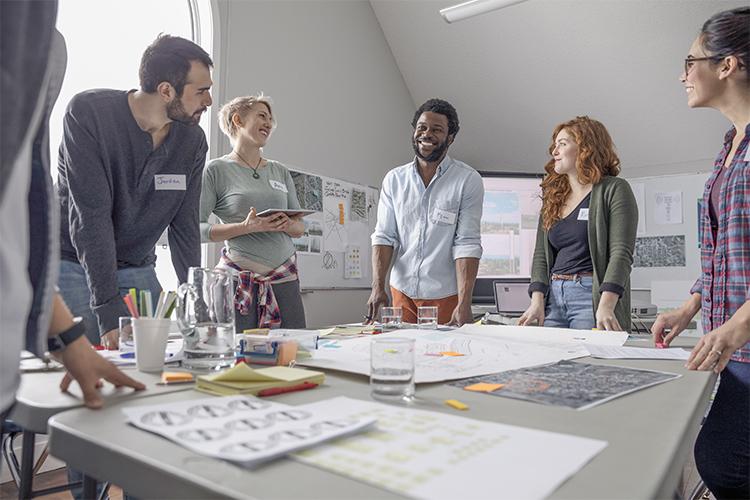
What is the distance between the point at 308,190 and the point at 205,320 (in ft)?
8.99

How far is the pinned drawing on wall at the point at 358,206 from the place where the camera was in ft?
13.5

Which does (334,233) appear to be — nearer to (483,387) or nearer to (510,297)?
(510,297)

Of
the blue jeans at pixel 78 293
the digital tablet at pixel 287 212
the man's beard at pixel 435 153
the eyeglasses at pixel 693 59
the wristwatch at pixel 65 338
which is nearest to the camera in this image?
the wristwatch at pixel 65 338

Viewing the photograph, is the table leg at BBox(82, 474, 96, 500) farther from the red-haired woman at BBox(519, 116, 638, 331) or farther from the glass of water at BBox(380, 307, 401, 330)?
the red-haired woman at BBox(519, 116, 638, 331)

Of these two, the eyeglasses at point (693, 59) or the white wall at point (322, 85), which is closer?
the eyeglasses at point (693, 59)

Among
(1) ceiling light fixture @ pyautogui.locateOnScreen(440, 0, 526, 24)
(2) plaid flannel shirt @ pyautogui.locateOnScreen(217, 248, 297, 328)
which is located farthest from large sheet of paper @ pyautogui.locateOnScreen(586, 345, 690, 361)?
(1) ceiling light fixture @ pyautogui.locateOnScreen(440, 0, 526, 24)

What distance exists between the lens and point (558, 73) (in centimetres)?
411

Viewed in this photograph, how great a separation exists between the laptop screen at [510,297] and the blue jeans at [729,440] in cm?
290

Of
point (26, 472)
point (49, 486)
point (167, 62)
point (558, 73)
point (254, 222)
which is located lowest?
point (49, 486)

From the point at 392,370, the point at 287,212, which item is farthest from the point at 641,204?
the point at 392,370

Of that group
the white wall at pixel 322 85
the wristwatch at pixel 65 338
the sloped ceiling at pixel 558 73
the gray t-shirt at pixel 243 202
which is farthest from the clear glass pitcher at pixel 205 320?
the sloped ceiling at pixel 558 73

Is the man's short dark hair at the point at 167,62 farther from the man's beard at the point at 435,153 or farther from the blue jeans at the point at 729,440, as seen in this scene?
the blue jeans at the point at 729,440

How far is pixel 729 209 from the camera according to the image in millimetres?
1257

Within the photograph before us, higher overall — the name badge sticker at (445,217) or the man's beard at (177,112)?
the man's beard at (177,112)
